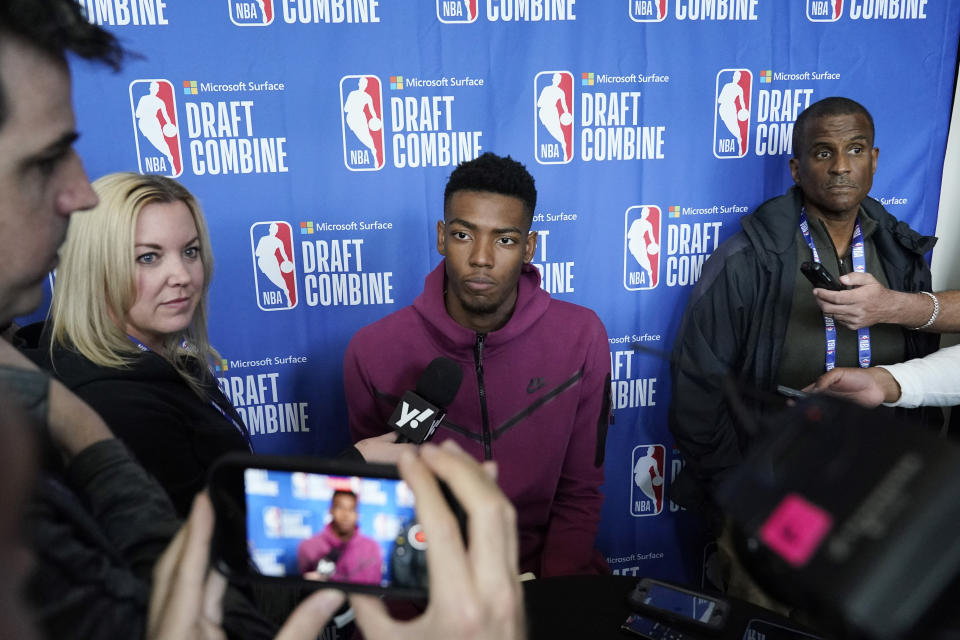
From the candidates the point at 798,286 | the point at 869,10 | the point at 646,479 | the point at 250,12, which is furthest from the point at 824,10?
the point at 250,12

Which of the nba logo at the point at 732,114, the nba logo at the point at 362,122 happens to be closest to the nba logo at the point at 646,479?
the nba logo at the point at 732,114

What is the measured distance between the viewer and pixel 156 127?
1.86 m

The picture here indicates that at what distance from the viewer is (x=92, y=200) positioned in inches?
24.5

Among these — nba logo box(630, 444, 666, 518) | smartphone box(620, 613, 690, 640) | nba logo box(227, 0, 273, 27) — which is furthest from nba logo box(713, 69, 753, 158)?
smartphone box(620, 613, 690, 640)

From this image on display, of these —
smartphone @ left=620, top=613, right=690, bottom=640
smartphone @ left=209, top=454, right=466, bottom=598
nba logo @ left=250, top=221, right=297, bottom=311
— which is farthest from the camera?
nba logo @ left=250, top=221, right=297, bottom=311

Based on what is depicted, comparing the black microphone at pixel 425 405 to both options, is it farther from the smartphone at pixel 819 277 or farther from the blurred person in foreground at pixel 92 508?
the smartphone at pixel 819 277

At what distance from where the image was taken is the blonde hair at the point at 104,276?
1224 millimetres

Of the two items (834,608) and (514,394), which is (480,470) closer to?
(834,608)

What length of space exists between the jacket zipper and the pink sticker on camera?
1.23 meters

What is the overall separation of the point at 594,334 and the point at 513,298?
0.83 ft

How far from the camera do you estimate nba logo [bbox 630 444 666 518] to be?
234 cm

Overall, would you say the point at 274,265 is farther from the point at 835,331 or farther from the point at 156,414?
the point at 835,331

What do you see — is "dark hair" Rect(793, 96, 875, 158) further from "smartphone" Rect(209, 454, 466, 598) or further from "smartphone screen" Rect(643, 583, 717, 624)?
"smartphone" Rect(209, 454, 466, 598)

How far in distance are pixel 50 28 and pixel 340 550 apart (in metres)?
0.53
